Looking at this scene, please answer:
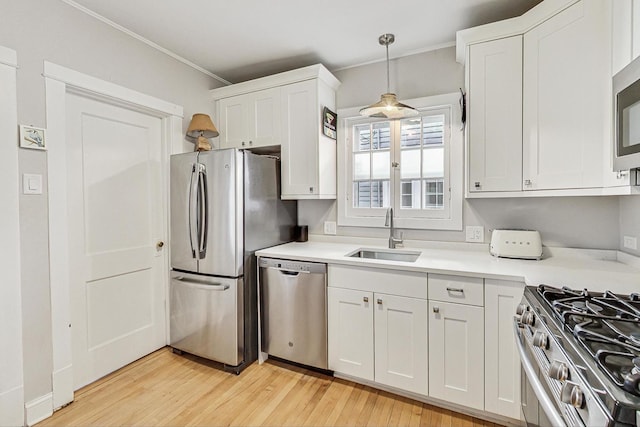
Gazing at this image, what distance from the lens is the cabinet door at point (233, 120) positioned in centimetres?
294

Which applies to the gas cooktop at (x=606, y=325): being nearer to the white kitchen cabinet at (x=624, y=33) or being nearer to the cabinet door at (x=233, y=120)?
the white kitchen cabinet at (x=624, y=33)

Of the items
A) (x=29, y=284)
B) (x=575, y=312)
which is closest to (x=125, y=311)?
(x=29, y=284)

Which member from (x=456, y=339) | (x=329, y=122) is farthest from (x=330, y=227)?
(x=456, y=339)

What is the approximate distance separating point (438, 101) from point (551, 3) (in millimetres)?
870

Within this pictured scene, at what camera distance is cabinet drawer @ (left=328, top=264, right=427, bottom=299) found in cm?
193

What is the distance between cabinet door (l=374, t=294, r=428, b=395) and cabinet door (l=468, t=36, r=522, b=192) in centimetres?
93

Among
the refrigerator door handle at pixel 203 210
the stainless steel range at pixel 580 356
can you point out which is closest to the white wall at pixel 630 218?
the stainless steel range at pixel 580 356

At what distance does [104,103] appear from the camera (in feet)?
7.50

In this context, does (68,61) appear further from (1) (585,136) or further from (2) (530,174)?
(1) (585,136)

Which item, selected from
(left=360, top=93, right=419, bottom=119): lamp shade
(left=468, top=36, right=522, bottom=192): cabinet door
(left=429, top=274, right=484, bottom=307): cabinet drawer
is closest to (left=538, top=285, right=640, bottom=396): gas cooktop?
(left=429, top=274, right=484, bottom=307): cabinet drawer

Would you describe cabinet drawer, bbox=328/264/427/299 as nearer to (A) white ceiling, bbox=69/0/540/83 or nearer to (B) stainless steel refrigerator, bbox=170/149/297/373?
(B) stainless steel refrigerator, bbox=170/149/297/373

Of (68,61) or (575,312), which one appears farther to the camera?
(68,61)

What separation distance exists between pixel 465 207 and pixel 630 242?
96cm

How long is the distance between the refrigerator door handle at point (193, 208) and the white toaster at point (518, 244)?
7.35 feet
